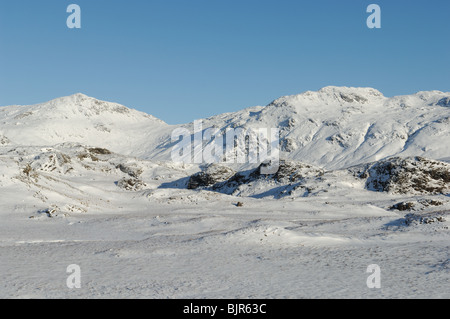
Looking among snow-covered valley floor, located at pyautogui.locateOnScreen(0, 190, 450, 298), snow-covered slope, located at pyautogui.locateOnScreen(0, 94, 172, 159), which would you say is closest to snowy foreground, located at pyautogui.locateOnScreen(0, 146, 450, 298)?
snow-covered valley floor, located at pyautogui.locateOnScreen(0, 190, 450, 298)

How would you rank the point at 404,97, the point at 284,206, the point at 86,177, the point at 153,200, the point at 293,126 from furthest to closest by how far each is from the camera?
the point at 404,97, the point at 293,126, the point at 86,177, the point at 153,200, the point at 284,206

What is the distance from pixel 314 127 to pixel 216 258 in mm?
132989

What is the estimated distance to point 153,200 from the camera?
46.5 m

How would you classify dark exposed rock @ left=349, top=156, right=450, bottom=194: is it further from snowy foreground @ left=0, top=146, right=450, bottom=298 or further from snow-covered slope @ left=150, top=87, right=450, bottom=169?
snow-covered slope @ left=150, top=87, right=450, bottom=169

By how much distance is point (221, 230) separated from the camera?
90.7ft

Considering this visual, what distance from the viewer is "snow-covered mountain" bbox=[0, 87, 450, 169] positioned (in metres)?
124

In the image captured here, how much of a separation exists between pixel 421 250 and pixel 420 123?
127868 mm

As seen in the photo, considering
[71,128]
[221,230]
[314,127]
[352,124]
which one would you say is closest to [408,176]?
[221,230]

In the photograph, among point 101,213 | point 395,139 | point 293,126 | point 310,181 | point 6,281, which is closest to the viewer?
point 6,281

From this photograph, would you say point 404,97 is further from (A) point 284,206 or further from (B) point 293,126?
(A) point 284,206

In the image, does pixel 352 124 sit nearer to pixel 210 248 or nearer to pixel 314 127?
pixel 314 127

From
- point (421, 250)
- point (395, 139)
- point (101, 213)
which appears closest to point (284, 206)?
point (101, 213)

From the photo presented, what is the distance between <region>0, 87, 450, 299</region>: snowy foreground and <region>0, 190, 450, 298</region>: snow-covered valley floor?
0.22ft

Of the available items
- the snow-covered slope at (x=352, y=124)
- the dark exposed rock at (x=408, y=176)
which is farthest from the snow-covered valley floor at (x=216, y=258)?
the snow-covered slope at (x=352, y=124)
